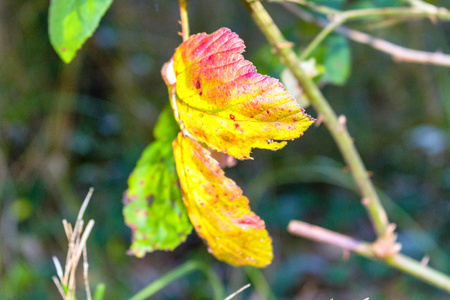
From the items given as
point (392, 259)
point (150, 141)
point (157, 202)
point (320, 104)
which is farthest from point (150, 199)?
point (150, 141)

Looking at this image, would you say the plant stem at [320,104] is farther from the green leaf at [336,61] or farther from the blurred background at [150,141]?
the blurred background at [150,141]

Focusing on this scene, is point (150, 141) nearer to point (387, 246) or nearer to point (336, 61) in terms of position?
point (336, 61)

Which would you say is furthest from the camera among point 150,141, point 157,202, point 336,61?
point 150,141

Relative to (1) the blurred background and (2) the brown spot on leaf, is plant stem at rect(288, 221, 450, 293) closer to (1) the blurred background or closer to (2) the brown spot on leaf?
(2) the brown spot on leaf

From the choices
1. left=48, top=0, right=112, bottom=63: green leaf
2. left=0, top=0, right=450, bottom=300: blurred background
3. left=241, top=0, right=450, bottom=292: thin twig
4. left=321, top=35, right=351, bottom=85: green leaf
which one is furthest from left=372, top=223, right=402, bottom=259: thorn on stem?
left=0, top=0, right=450, bottom=300: blurred background

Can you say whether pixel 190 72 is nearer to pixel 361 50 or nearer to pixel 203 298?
pixel 203 298

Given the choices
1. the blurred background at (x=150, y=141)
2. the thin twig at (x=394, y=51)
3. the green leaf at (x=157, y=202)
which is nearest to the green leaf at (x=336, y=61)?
the thin twig at (x=394, y=51)
